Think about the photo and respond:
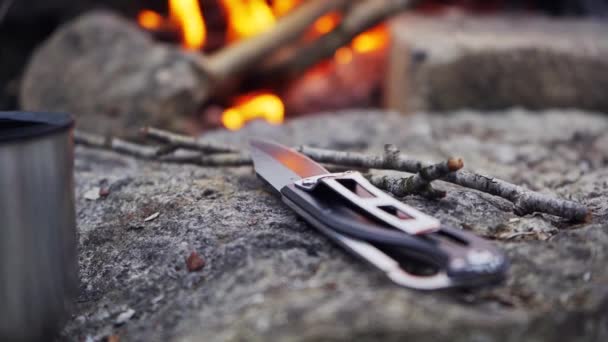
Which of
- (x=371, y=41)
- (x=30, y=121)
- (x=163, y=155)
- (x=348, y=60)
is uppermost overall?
(x=371, y=41)

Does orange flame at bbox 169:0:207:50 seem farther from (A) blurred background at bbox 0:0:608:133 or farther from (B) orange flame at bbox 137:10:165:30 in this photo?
(B) orange flame at bbox 137:10:165:30

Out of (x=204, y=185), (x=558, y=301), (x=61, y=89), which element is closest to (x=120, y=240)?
(x=204, y=185)

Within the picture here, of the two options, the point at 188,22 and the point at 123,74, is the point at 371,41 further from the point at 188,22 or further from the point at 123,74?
the point at 123,74

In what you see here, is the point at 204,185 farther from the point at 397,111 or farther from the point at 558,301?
the point at 397,111

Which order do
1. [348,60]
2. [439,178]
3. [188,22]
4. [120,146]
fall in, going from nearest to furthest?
[439,178]
[120,146]
[188,22]
[348,60]

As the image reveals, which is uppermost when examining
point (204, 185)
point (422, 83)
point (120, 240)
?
point (422, 83)

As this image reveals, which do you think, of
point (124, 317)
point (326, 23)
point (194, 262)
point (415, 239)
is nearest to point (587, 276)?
point (415, 239)

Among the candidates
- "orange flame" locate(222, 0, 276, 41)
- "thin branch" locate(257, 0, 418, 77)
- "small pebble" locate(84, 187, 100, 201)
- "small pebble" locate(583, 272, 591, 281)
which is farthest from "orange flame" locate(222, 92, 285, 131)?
"small pebble" locate(583, 272, 591, 281)
